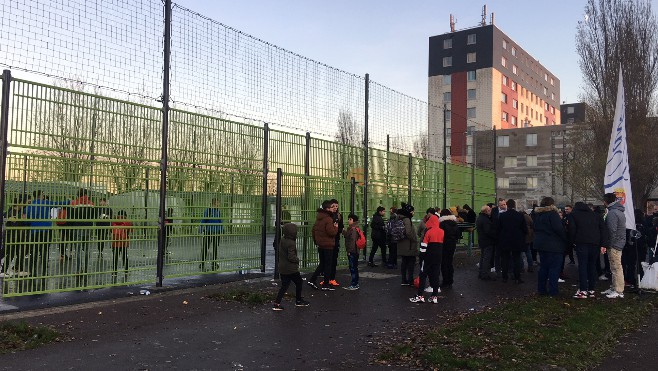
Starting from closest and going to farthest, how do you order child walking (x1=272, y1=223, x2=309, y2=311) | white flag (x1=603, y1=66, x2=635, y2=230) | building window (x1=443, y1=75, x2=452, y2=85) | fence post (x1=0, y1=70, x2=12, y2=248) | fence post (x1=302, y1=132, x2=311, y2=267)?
fence post (x1=0, y1=70, x2=12, y2=248), child walking (x1=272, y1=223, x2=309, y2=311), white flag (x1=603, y1=66, x2=635, y2=230), fence post (x1=302, y1=132, x2=311, y2=267), building window (x1=443, y1=75, x2=452, y2=85)

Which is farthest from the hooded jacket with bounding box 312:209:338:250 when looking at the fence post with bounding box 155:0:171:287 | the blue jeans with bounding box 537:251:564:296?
the blue jeans with bounding box 537:251:564:296

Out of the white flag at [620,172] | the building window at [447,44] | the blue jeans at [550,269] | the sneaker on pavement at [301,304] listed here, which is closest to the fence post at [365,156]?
the blue jeans at [550,269]

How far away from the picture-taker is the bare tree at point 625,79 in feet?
103

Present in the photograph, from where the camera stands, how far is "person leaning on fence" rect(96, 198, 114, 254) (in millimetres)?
9609

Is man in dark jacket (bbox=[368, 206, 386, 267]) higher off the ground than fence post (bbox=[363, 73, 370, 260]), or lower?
lower

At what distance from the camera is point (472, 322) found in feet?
26.2

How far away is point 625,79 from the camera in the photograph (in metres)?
31.6

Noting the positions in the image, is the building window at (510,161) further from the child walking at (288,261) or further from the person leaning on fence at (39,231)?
the person leaning on fence at (39,231)

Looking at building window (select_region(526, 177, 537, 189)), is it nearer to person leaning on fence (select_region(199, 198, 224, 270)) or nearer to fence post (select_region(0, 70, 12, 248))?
person leaning on fence (select_region(199, 198, 224, 270))

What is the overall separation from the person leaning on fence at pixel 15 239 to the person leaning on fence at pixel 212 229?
359 centimetres

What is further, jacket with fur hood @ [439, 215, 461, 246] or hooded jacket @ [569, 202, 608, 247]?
jacket with fur hood @ [439, 215, 461, 246]

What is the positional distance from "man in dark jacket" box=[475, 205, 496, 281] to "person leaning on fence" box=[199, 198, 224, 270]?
5.84m

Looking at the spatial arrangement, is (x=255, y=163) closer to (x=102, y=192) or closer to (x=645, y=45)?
(x=102, y=192)

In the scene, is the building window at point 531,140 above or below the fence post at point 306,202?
above
